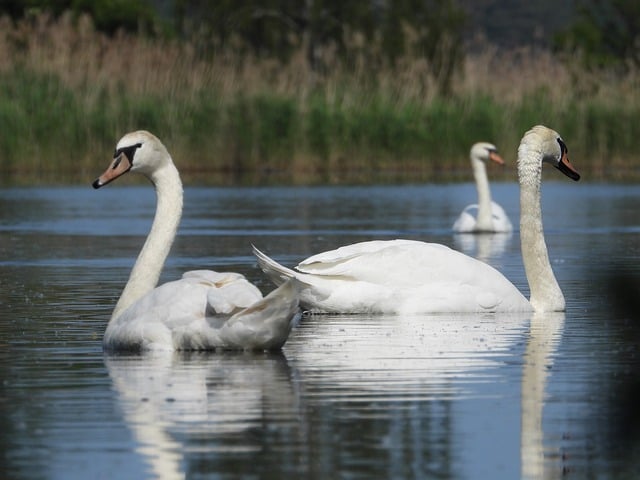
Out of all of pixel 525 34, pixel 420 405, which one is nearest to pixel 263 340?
pixel 420 405

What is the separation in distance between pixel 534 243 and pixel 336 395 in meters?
4.40

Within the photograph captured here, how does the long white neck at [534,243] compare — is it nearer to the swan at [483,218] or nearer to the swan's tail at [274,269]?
the swan's tail at [274,269]

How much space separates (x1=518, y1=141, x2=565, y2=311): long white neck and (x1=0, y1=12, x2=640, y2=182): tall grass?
18842 millimetres

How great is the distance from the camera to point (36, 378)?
8.38m

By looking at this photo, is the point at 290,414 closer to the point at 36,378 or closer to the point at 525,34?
the point at 36,378

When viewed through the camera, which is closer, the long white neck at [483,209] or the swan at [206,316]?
the swan at [206,316]

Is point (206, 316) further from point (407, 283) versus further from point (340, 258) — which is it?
point (407, 283)

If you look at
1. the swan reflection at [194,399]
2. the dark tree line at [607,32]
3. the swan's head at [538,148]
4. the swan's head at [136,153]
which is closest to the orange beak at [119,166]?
the swan's head at [136,153]

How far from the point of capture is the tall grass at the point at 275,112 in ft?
100

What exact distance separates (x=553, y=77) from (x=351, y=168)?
4249 mm

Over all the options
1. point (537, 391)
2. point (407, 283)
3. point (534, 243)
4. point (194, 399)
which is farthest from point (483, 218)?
point (194, 399)

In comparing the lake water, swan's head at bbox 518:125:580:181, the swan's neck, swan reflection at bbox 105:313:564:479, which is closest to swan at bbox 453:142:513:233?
the lake water

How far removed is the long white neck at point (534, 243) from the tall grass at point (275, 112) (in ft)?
61.8

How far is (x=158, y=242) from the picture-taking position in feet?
32.7
